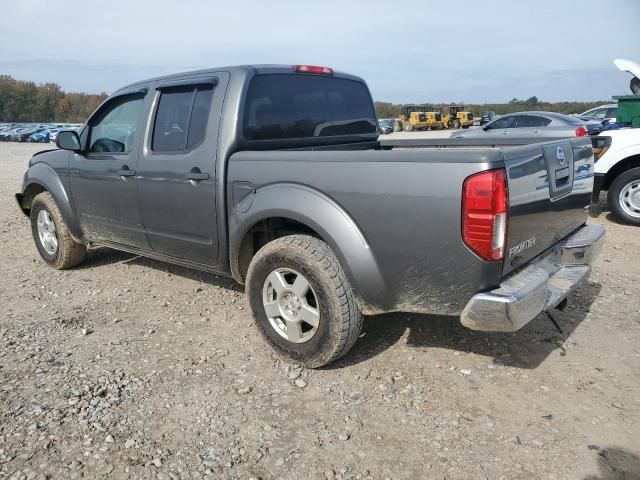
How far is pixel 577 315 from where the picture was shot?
4152 millimetres

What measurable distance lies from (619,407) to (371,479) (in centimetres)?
153

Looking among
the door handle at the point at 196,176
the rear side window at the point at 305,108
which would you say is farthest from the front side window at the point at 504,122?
the door handle at the point at 196,176

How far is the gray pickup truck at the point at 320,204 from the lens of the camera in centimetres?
266

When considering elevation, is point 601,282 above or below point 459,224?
below

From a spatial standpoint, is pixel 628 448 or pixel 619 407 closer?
pixel 628 448

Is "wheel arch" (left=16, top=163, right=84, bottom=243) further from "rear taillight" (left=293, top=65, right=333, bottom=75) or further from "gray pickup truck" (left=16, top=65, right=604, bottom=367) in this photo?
"rear taillight" (left=293, top=65, right=333, bottom=75)

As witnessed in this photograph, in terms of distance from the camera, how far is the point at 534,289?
8.98ft

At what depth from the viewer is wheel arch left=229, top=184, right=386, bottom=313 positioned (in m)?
2.97

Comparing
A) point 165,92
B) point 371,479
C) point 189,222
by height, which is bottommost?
point 371,479

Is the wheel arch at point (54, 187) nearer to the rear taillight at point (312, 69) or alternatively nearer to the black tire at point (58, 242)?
the black tire at point (58, 242)

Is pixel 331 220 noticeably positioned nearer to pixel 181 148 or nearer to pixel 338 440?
pixel 338 440

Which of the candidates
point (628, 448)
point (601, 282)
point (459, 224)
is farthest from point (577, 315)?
point (459, 224)

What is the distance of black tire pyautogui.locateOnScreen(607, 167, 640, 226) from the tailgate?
4068 mm

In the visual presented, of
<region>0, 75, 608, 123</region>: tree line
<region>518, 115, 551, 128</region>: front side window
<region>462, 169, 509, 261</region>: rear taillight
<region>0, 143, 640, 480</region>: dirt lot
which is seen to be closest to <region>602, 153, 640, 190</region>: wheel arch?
<region>0, 143, 640, 480</region>: dirt lot
